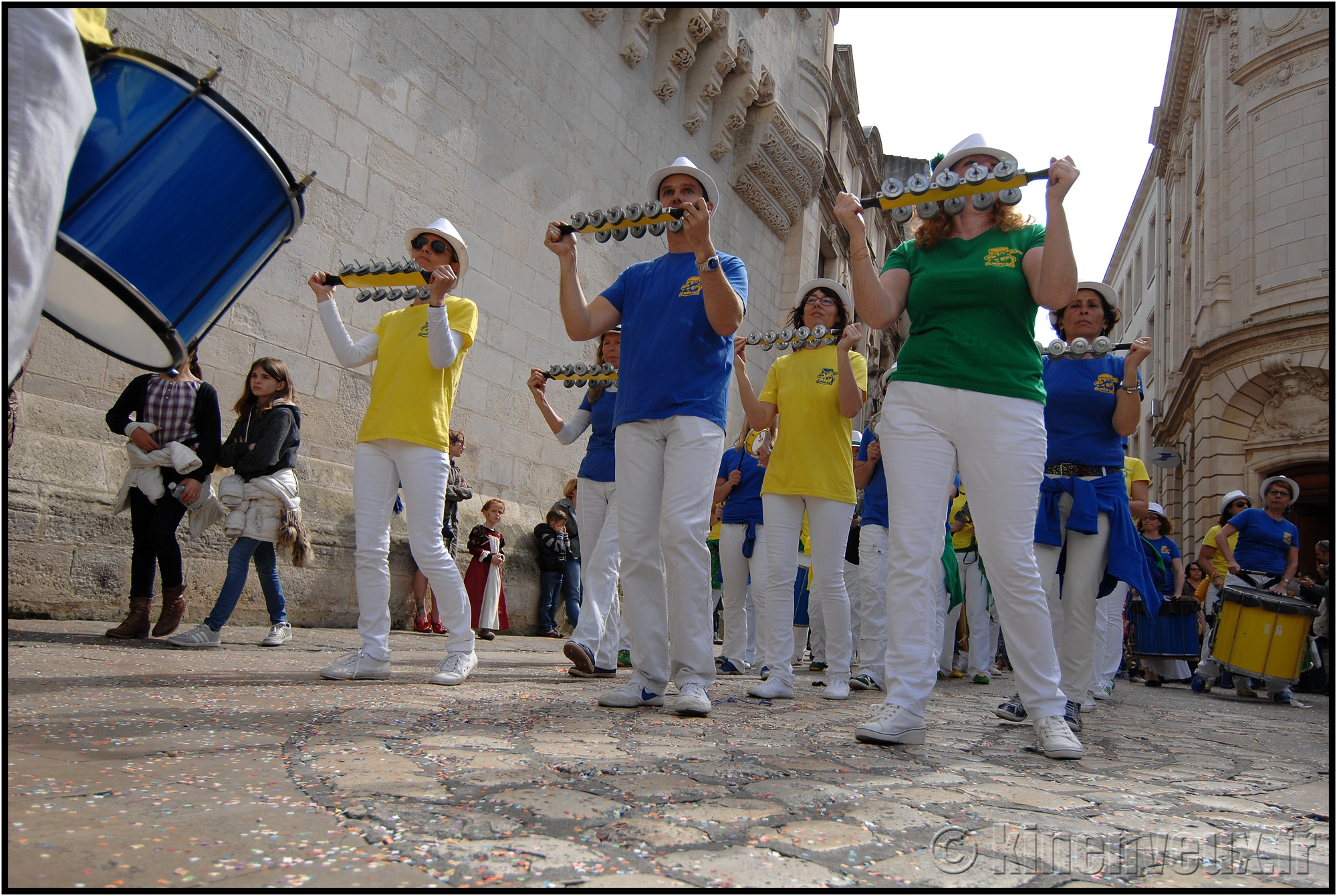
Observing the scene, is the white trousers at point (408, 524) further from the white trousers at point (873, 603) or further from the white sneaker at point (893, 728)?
the white trousers at point (873, 603)

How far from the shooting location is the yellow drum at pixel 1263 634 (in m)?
6.91

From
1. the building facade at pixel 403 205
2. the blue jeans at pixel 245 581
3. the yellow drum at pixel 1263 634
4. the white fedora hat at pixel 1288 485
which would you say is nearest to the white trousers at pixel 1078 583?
the building facade at pixel 403 205

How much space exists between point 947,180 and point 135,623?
181 inches

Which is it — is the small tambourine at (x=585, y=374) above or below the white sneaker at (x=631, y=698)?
above

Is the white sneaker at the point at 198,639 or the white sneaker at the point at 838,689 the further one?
the white sneaker at the point at 198,639

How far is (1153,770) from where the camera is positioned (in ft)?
9.02

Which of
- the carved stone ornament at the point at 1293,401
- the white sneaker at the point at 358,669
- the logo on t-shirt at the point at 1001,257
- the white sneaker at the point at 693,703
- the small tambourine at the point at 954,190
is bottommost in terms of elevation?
the white sneaker at the point at 358,669

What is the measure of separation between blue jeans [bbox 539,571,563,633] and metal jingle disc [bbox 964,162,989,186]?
7.27m

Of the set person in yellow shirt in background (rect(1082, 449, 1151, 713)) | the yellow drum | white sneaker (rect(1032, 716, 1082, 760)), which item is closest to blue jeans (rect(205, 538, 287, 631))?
white sneaker (rect(1032, 716, 1082, 760))

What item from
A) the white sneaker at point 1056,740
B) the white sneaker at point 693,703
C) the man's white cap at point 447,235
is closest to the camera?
the white sneaker at point 1056,740

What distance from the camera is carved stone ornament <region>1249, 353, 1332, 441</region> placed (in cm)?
1973

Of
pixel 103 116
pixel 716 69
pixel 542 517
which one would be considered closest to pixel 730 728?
pixel 103 116

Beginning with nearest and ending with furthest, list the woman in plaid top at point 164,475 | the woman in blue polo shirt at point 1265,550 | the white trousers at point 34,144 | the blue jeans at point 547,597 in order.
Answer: the white trousers at point 34,144, the woman in plaid top at point 164,475, the woman in blue polo shirt at point 1265,550, the blue jeans at point 547,597

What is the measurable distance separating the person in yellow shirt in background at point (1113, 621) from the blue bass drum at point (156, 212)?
4076 millimetres
